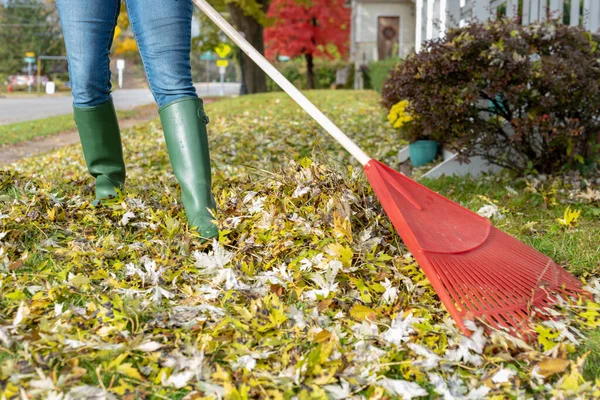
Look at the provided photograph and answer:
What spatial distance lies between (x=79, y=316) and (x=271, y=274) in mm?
725

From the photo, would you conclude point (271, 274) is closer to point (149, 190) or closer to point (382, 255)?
point (382, 255)

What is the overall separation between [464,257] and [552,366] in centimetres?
66

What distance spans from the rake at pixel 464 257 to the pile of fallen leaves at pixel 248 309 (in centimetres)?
10

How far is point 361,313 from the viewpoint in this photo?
2.22 metres

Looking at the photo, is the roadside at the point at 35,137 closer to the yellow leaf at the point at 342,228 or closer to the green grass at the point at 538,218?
the green grass at the point at 538,218

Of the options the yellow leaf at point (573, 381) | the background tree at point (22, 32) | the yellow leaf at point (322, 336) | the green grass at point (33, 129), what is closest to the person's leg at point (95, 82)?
the yellow leaf at point (322, 336)

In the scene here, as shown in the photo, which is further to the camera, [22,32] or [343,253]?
[22,32]

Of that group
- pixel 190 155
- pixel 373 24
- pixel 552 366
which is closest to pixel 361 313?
pixel 552 366

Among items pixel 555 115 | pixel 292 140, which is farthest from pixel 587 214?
pixel 292 140

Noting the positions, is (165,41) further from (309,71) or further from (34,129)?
(309,71)

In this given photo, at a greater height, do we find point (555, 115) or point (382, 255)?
point (555, 115)

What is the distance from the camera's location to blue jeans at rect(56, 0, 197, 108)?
285 cm

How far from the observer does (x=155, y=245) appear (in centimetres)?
287

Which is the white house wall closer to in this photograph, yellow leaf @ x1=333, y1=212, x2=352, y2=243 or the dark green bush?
the dark green bush
